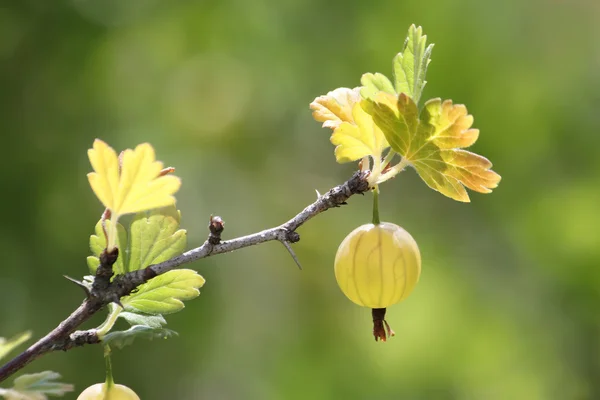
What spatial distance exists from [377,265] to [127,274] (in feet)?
0.65

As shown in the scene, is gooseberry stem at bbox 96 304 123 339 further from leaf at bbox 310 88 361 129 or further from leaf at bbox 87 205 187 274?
leaf at bbox 310 88 361 129

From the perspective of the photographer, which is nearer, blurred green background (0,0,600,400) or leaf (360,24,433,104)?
leaf (360,24,433,104)

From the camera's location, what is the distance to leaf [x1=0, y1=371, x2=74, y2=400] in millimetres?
464

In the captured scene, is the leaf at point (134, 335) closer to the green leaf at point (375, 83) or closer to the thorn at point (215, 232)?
the thorn at point (215, 232)

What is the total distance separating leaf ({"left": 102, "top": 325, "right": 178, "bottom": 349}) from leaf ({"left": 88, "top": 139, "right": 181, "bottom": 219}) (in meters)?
0.09

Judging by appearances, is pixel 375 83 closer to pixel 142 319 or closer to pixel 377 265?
pixel 377 265

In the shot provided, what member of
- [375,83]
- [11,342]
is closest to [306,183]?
[375,83]

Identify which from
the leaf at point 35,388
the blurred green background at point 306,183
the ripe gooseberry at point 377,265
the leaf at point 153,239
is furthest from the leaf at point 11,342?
the blurred green background at point 306,183

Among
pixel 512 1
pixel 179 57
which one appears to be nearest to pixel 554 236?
pixel 512 1

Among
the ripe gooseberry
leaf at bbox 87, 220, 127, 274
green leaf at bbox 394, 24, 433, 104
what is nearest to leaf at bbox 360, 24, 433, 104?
green leaf at bbox 394, 24, 433, 104

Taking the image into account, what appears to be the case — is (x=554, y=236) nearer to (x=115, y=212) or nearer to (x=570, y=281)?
(x=570, y=281)

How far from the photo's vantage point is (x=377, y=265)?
0.58 m

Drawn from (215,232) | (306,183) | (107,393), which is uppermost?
(306,183)

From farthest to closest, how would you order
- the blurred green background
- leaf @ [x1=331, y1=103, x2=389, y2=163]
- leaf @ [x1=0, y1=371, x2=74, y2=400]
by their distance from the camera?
the blurred green background, leaf @ [x1=331, y1=103, x2=389, y2=163], leaf @ [x1=0, y1=371, x2=74, y2=400]
